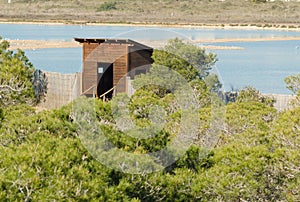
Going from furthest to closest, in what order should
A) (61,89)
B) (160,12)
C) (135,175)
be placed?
(160,12)
(61,89)
(135,175)

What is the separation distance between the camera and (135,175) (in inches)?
281

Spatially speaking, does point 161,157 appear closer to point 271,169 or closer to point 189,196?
point 189,196

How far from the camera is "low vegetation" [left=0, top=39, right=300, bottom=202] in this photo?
20.5 ft

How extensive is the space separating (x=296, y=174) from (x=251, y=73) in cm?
2389

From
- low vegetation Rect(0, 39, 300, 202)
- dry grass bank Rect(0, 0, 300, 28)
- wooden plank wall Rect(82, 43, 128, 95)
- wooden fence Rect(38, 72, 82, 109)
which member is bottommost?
dry grass bank Rect(0, 0, 300, 28)

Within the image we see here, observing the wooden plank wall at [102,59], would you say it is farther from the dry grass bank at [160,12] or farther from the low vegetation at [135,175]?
the dry grass bank at [160,12]

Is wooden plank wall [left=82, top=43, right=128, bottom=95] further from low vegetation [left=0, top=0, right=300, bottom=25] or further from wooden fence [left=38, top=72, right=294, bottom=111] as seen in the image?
low vegetation [left=0, top=0, right=300, bottom=25]

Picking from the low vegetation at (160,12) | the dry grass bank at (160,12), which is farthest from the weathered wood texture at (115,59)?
the dry grass bank at (160,12)

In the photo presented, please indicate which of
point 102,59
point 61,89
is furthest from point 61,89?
point 102,59

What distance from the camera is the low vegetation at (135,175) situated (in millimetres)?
6246

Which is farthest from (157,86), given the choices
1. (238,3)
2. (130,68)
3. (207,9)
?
(238,3)

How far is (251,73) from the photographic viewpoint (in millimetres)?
31438

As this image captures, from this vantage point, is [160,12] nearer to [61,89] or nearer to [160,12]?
[160,12]

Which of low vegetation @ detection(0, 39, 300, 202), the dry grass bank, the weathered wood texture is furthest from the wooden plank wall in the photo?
the dry grass bank
